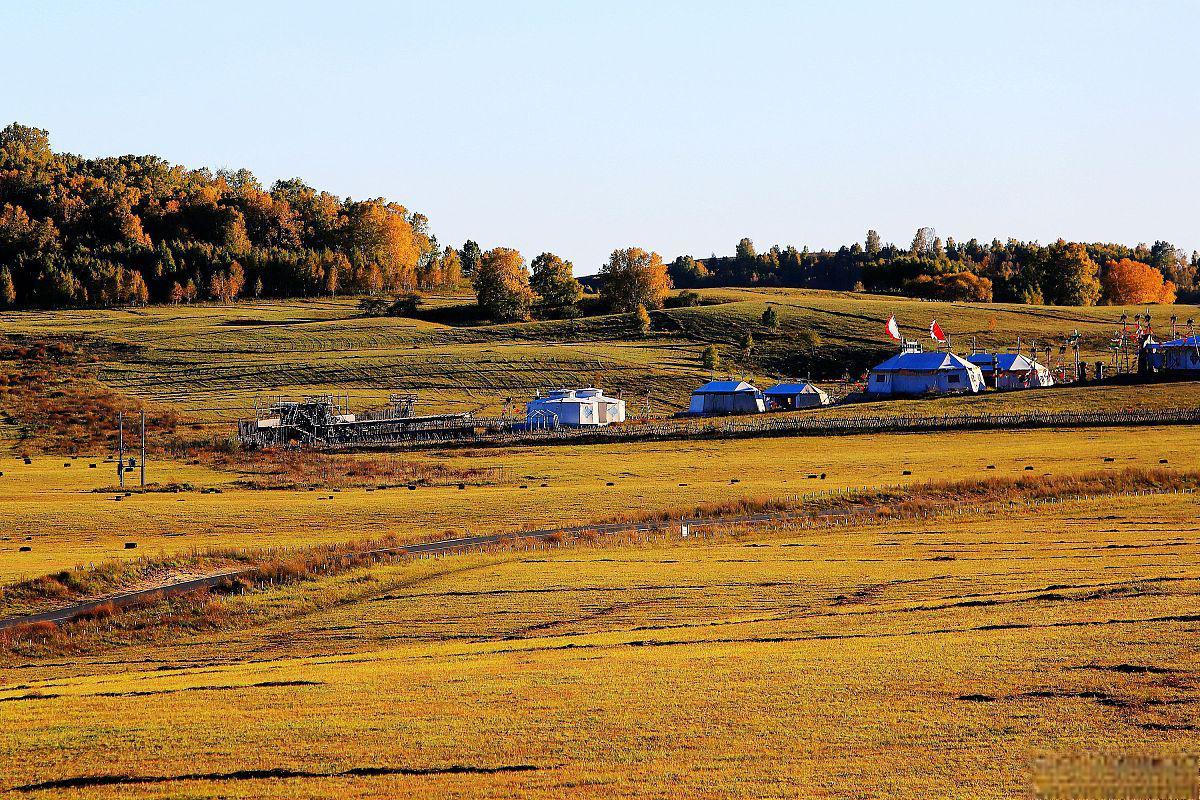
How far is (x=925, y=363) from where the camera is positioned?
473 ft

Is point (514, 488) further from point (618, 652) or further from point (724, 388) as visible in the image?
point (724, 388)

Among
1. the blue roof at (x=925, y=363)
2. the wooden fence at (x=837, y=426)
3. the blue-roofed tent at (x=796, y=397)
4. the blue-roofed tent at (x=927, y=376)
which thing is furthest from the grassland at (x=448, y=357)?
the wooden fence at (x=837, y=426)

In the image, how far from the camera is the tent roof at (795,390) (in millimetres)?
142875

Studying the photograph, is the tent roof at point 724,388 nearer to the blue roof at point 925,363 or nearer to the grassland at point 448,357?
the grassland at point 448,357

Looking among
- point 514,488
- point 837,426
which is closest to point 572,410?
point 837,426

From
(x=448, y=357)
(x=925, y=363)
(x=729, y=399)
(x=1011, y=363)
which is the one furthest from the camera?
(x=448, y=357)

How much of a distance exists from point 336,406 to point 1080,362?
89.6 m

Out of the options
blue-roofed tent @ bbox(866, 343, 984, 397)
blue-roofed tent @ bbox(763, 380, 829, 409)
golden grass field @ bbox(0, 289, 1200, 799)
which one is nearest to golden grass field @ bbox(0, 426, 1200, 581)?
golden grass field @ bbox(0, 289, 1200, 799)

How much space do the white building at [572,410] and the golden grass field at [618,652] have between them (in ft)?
149

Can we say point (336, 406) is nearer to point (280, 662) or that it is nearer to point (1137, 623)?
point (280, 662)

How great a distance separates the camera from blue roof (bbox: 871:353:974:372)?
143 m

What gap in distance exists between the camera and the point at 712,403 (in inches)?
5561

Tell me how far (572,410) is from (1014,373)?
174 feet

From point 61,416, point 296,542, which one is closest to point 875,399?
point 61,416
